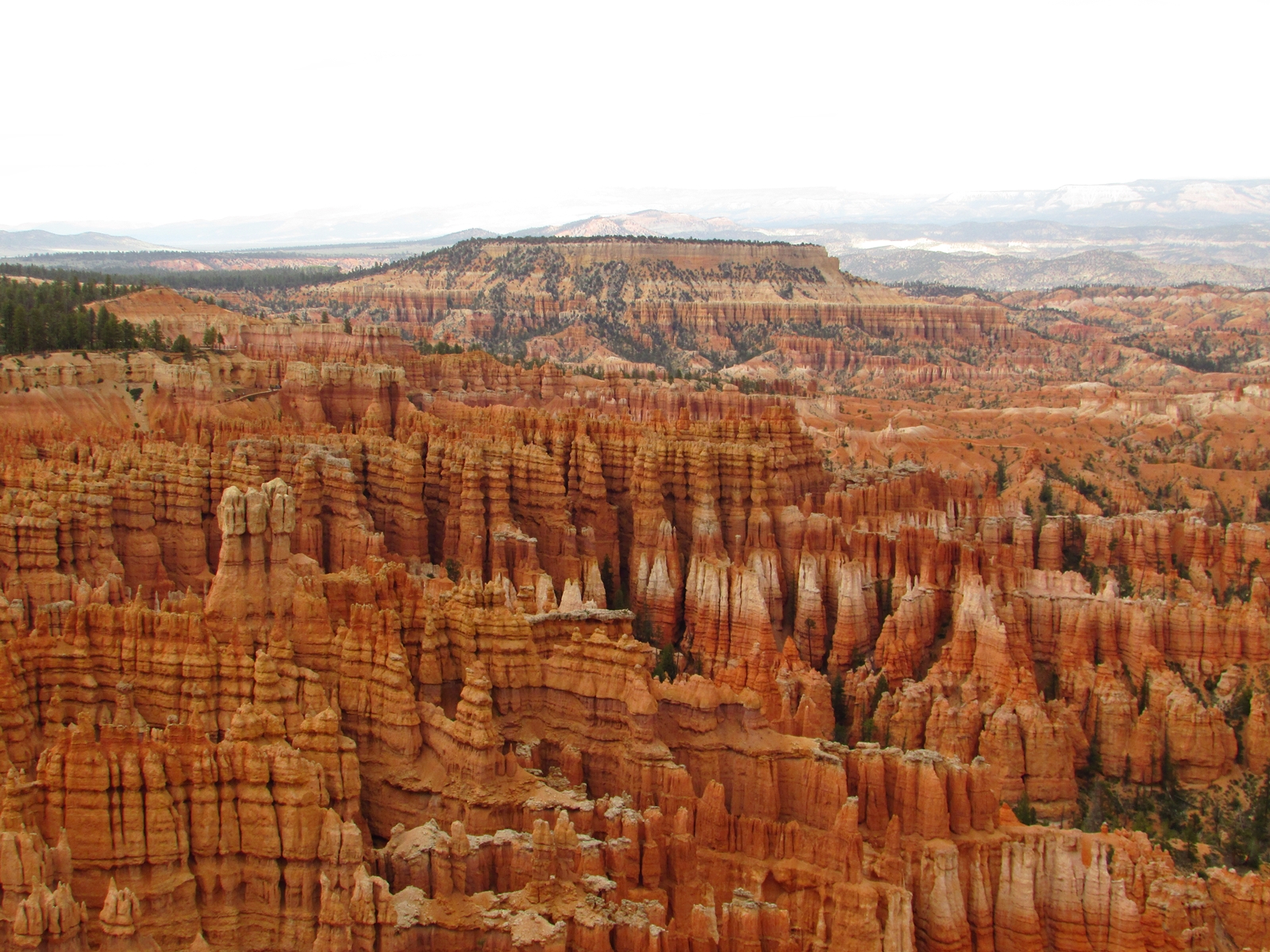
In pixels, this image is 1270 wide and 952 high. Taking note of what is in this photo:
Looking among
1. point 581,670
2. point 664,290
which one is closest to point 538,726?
point 581,670

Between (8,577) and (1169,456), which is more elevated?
(8,577)

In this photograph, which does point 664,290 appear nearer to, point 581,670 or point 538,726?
point 581,670

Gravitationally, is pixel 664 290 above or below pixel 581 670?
above

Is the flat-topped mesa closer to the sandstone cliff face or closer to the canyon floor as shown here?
the canyon floor

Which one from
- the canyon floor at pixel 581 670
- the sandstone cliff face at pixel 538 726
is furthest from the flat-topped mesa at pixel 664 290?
the sandstone cliff face at pixel 538 726

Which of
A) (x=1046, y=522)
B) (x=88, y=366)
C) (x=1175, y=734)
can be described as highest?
(x=88, y=366)

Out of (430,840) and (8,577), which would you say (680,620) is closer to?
(8,577)

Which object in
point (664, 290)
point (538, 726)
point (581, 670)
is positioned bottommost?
point (538, 726)

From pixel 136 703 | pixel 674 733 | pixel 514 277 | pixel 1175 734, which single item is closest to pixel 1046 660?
pixel 1175 734
